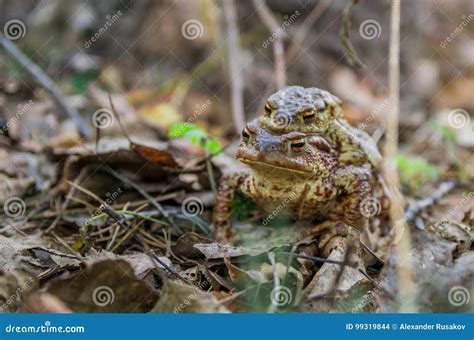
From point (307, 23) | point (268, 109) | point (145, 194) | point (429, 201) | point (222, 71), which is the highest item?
point (307, 23)

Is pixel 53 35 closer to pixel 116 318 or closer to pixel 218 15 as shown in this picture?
pixel 218 15

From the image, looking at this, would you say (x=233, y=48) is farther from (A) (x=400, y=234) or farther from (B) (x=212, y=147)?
(A) (x=400, y=234)

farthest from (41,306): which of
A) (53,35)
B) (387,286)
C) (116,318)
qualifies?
(53,35)

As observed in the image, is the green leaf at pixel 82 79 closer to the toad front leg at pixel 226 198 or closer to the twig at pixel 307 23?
the twig at pixel 307 23

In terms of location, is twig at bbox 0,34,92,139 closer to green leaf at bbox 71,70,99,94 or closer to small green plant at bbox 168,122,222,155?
green leaf at bbox 71,70,99,94

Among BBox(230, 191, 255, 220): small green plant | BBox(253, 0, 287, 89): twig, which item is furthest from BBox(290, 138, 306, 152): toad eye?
BBox(253, 0, 287, 89): twig

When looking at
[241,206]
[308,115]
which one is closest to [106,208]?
[241,206]
